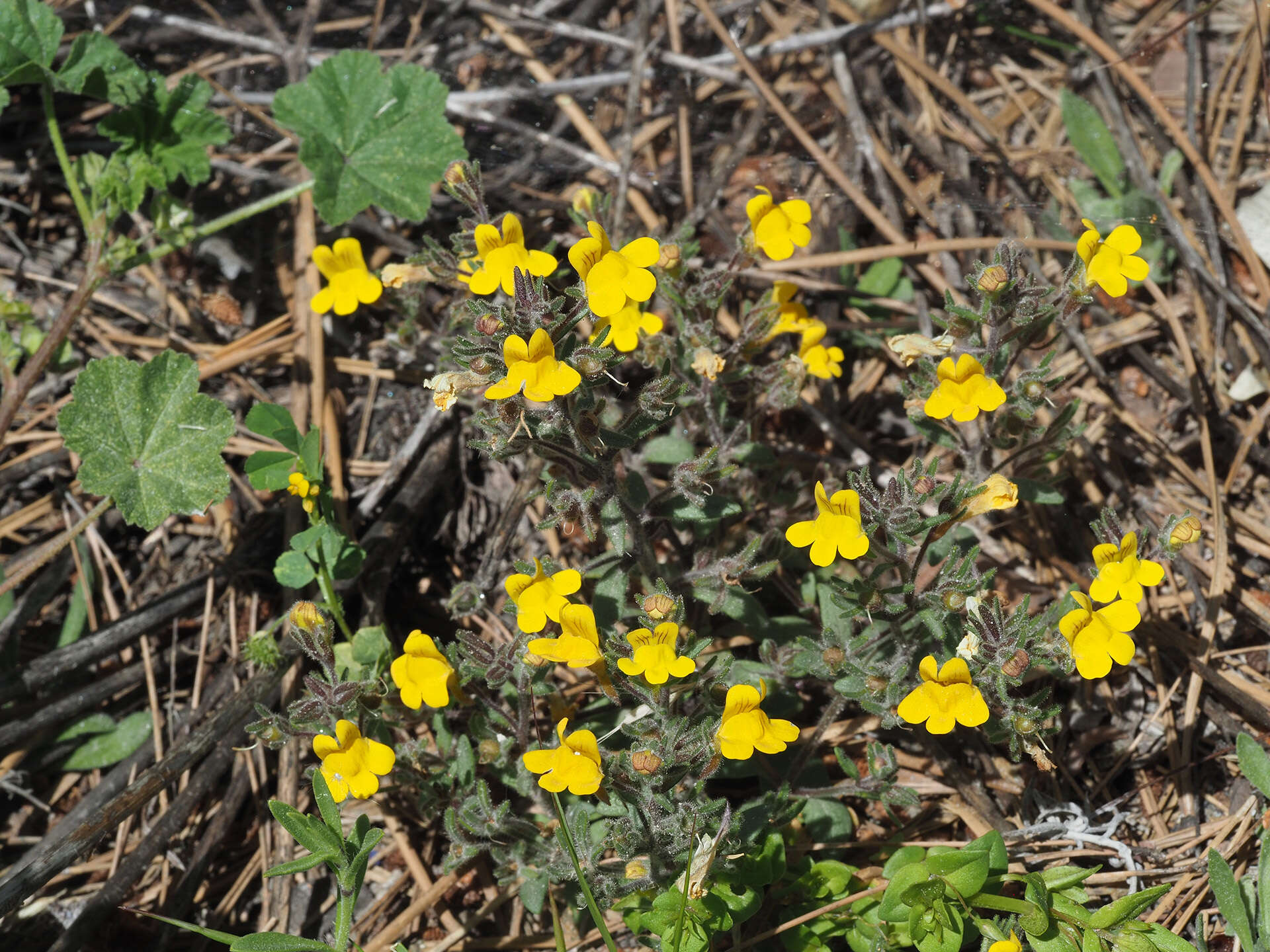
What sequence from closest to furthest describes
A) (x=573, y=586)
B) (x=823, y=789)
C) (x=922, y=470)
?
(x=573, y=586) < (x=922, y=470) < (x=823, y=789)

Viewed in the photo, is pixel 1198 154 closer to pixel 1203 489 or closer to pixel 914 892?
pixel 1203 489

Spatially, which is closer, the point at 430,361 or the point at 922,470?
the point at 922,470

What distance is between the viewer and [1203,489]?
3.62 metres

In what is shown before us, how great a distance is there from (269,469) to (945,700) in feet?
7.67

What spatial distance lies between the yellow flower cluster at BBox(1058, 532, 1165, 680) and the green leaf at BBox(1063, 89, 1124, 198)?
7.02 feet

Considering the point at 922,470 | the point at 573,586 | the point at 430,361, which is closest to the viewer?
the point at 573,586

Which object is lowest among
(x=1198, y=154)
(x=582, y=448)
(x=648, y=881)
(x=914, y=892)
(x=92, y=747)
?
(x=92, y=747)

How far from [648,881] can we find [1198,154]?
11.8ft

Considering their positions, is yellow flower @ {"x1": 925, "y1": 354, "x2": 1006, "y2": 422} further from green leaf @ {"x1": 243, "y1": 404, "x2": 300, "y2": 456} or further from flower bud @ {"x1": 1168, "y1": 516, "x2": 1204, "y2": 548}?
Result: green leaf @ {"x1": 243, "y1": 404, "x2": 300, "y2": 456}

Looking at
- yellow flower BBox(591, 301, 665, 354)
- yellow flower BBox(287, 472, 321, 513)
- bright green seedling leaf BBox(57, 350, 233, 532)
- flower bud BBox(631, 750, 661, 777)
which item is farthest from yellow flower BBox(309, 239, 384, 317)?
flower bud BBox(631, 750, 661, 777)

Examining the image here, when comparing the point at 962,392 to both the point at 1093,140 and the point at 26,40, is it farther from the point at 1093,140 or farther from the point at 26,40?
the point at 26,40

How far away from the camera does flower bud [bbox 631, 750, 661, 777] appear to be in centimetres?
253

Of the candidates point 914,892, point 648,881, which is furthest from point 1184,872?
point 648,881

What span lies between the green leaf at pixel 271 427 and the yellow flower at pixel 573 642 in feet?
4.24
